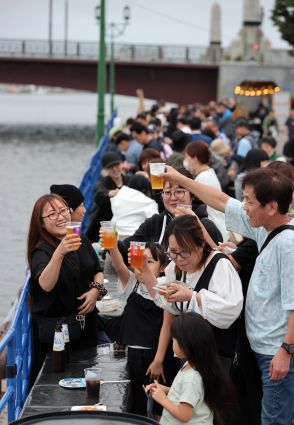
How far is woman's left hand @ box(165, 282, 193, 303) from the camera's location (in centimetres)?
575

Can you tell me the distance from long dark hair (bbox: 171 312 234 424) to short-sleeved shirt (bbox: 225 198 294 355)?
32cm

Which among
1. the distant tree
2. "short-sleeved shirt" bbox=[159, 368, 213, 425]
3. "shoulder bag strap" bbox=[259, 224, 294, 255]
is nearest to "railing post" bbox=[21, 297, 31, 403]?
"short-sleeved shirt" bbox=[159, 368, 213, 425]

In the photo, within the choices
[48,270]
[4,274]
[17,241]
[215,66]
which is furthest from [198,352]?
[215,66]

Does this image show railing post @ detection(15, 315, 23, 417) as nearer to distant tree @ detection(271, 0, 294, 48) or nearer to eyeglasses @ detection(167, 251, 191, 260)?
eyeglasses @ detection(167, 251, 191, 260)

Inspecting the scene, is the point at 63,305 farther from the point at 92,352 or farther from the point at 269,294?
the point at 269,294

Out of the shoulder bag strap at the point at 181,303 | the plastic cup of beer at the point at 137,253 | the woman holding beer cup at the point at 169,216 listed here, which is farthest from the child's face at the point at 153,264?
the shoulder bag strap at the point at 181,303

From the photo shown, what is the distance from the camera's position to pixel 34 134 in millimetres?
64562

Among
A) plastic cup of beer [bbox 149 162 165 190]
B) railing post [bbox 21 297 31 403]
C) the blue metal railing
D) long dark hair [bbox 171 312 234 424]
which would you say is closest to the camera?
long dark hair [bbox 171 312 234 424]

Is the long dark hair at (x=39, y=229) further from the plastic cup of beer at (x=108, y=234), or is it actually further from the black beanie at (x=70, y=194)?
the black beanie at (x=70, y=194)

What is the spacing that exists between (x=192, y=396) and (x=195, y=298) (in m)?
0.59

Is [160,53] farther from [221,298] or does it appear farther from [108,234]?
[221,298]

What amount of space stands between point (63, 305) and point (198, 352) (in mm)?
1577

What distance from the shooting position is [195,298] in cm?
577

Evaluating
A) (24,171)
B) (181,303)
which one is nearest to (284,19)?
(24,171)
